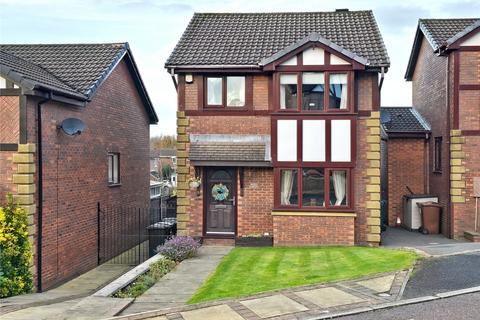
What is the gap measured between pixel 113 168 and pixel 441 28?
12.7m

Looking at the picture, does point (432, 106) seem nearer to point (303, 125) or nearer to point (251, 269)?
point (303, 125)

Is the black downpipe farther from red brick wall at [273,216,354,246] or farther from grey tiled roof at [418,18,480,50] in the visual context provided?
grey tiled roof at [418,18,480,50]

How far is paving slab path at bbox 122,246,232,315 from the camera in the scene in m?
9.09

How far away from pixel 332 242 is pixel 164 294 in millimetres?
6452

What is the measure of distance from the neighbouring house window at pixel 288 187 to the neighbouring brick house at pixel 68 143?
5.78 m

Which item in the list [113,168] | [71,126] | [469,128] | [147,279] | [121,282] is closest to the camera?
[121,282]

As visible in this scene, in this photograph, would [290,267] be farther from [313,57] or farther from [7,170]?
[7,170]

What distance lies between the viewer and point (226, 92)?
51.0ft

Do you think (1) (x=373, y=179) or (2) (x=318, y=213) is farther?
(1) (x=373, y=179)

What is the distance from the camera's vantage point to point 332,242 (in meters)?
14.8

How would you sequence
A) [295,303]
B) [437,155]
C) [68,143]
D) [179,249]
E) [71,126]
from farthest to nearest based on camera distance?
[437,155] → [68,143] → [71,126] → [179,249] → [295,303]

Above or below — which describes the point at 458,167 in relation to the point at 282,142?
below

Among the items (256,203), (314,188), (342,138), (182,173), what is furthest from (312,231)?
(182,173)

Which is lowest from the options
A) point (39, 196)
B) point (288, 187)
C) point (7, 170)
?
point (39, 196)
